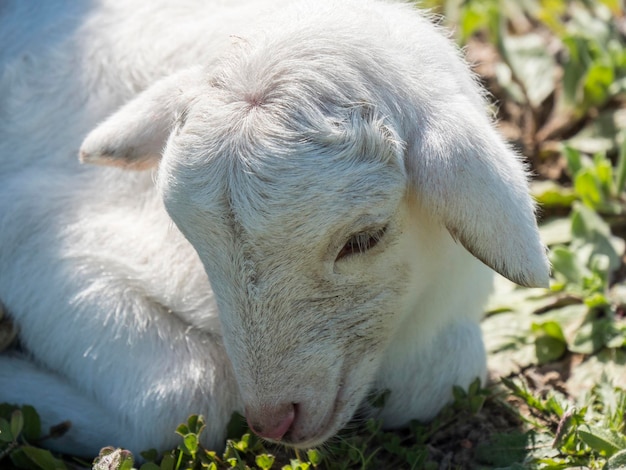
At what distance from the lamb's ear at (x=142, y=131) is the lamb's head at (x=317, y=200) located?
25 centimetres

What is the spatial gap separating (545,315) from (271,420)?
210 centimetres

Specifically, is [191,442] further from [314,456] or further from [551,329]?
[551,329]

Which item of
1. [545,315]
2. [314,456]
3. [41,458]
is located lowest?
[545,315]

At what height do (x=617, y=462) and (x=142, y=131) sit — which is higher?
(x=142, y=131)

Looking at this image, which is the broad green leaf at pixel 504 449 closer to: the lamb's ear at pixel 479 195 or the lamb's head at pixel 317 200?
the lamb's head at pixel 317 200

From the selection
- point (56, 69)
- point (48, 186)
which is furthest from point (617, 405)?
point (56, 69)

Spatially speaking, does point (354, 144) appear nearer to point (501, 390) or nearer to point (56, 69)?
point (501, 390)

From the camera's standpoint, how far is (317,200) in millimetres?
3287

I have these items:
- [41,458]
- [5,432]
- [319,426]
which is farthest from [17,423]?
[319,426]

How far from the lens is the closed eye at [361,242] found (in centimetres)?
344

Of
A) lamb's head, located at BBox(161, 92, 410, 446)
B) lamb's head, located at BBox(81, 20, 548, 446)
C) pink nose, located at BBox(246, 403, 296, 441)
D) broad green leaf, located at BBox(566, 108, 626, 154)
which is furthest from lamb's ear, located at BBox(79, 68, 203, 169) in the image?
broad green leaf, located at BBox(566, 108, 626, 154)

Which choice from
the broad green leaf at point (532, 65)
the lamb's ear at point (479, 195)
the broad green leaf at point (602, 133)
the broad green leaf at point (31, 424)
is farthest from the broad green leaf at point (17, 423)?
the broad green leaf at point (532, 65)

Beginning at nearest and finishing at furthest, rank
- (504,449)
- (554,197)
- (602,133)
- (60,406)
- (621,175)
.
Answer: (504,449) < (60,406) < (621,175) < (554,197) < (602,133)

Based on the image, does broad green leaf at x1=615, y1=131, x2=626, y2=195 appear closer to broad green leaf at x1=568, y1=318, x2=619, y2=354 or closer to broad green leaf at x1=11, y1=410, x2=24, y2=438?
broad green leaf at x1=568, y1=318, x2=619, y2=354
